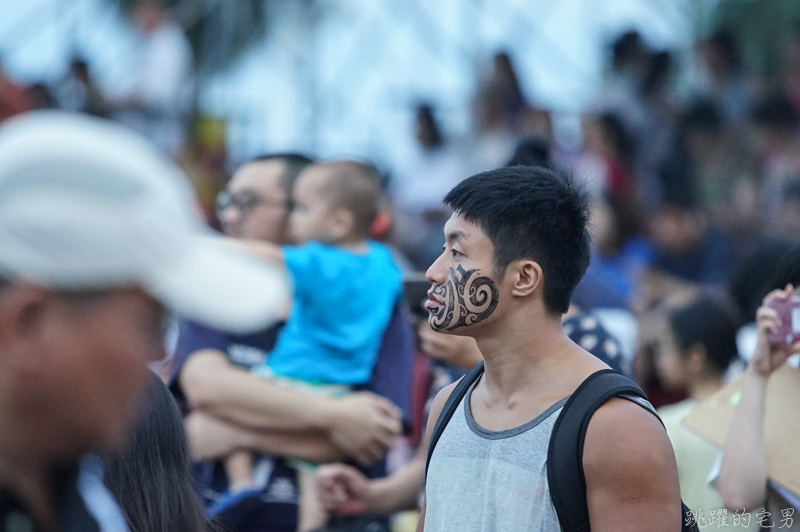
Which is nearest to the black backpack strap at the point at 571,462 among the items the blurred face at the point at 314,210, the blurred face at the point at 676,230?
the blurred face at the point at 314,210

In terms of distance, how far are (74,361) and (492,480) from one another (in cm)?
144

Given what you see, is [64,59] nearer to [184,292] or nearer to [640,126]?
[640,126]

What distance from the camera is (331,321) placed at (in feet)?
12.9

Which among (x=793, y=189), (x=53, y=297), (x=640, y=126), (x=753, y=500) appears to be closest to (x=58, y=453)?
(x=53, y=297)

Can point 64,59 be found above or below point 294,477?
above

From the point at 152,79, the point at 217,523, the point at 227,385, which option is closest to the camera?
the point at 217,523

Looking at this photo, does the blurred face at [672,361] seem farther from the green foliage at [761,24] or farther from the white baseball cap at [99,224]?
the green foliage at [761,24]

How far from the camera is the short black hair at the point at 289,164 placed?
4.62 metres

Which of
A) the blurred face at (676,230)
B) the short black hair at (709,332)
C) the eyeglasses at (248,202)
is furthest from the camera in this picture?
the blurred face at (676,230)

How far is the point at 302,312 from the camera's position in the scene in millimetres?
3934

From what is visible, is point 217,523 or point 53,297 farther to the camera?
point 217,523

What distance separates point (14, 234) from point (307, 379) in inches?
110

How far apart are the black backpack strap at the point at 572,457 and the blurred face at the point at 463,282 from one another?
0.43 meters

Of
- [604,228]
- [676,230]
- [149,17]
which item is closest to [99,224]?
[604,228]
